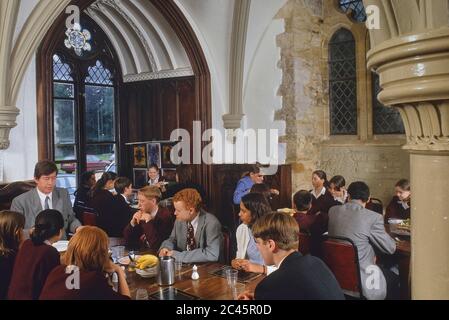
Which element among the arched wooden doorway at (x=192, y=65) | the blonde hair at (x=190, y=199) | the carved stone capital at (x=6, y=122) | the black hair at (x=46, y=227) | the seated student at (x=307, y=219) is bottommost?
the seated student at (x=307, y=219)

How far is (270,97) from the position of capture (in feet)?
24.5

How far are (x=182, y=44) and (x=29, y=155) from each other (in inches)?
122

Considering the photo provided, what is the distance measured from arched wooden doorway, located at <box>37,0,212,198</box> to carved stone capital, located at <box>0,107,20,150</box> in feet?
1.94

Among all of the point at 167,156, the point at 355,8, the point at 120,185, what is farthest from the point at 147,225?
the point at 355,8

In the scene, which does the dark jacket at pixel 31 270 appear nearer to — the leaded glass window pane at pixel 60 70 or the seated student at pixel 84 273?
the seated student at pixel 84 273

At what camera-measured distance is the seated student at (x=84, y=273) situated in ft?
6.38

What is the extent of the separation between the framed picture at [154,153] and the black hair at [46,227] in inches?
189

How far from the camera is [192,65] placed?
23.1 ft

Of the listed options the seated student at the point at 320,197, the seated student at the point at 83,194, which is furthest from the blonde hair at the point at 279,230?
the seated student at the point at 83,194

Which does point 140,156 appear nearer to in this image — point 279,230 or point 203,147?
point 203,147

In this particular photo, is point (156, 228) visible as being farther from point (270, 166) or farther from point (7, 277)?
point (270, 166)

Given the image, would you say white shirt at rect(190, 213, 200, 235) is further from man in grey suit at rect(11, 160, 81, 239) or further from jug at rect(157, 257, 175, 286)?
man in grey suit at rect(11, 160, 81, 239)

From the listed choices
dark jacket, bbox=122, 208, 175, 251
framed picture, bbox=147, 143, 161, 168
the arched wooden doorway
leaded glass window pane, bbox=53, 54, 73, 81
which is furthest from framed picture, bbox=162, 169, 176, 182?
dark jacket, bbox=122, 208, 175, 251
